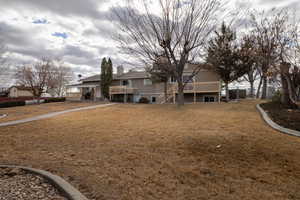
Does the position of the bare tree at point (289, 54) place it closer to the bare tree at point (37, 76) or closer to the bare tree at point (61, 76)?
the bare tree at point (37, 76)

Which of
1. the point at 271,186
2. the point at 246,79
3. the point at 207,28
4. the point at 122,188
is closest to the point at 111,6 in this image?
the point at 207,28

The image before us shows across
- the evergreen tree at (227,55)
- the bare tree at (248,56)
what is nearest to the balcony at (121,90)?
the evergreen tree at (227,55)

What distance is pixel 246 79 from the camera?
24.8m

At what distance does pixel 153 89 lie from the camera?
22.4 metres

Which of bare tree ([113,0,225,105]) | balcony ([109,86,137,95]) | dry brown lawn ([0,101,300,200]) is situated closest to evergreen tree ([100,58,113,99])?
balcony ([109,86,137,95])

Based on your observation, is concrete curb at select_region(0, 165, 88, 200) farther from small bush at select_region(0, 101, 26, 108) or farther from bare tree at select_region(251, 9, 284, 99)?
small bush at select_region(0, 101, 26, 108)

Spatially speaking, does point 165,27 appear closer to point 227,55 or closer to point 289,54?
point 289,54

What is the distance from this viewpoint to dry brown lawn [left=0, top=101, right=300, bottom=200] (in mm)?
2625

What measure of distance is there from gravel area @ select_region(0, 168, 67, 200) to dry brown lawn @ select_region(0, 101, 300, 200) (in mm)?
330

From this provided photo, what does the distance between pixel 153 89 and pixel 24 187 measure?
787 inches

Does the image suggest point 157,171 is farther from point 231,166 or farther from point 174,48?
point 174,48

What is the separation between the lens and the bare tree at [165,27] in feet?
33.5

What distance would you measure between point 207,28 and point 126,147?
10.0 meters

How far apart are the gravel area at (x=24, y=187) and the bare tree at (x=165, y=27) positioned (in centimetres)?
978
